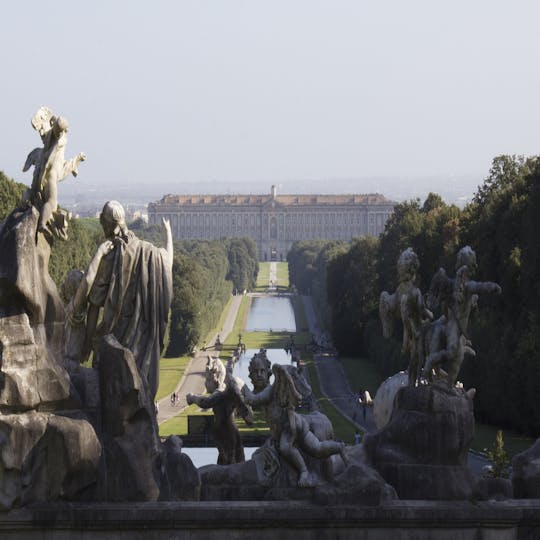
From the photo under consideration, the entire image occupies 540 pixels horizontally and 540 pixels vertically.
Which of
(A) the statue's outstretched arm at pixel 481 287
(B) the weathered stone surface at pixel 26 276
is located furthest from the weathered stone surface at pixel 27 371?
(A) the statue's outstretched arm at pixel 481 287

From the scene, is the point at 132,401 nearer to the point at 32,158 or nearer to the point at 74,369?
the point at 74,369

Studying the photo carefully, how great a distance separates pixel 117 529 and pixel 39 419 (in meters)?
1.36

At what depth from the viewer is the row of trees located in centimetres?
5531

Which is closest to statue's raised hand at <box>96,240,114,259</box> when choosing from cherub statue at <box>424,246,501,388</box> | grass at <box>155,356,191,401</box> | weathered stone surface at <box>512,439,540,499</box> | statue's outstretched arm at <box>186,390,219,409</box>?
statue's outstretched arm at <box>186,390,219,409</box>

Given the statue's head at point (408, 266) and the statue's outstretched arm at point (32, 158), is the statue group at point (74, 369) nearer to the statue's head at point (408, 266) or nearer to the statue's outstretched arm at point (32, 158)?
the statue's outstretched arm at point (32, 158)

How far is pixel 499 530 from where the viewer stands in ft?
54.2

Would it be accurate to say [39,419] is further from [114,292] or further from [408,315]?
[408,315]

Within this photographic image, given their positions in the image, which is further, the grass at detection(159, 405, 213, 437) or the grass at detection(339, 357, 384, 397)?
the grass at detection(339, 357, 384, 397)

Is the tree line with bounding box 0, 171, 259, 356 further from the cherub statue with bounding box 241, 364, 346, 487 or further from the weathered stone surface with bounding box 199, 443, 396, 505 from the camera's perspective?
the weathered stone surface with bounding box 199, 443, 396, 505

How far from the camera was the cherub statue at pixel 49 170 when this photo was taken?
17234 mm

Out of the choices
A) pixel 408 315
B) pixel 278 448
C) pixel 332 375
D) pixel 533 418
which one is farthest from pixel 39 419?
pixel 332 375

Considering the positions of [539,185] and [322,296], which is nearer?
[539,185]

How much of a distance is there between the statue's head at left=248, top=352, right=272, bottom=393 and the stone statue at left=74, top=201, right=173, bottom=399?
3.65ft

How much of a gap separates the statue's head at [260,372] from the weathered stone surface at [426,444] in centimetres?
138
